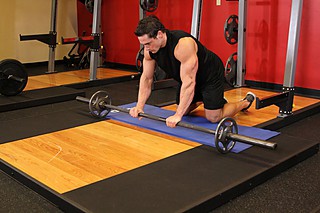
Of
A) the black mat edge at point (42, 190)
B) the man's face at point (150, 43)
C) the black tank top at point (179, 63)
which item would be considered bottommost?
the black mat edge at point (42, 190)

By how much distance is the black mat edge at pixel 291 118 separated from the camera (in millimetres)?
3295

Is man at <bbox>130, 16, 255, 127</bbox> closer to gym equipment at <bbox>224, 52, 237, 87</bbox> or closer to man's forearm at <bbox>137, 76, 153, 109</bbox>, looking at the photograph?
man's forearm at <bbox>137, 76, 153, 109</bbox>

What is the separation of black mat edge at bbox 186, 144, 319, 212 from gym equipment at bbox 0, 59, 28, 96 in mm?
2907

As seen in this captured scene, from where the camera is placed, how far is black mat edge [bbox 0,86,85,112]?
4.09 metres

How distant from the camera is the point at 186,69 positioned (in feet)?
8.73

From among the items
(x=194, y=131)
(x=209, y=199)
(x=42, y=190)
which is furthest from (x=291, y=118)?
(x=42, y=190)

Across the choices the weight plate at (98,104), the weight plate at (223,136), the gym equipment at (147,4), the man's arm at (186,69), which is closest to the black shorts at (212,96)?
the man's arm at (186,69)

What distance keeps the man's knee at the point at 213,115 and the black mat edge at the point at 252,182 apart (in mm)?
715

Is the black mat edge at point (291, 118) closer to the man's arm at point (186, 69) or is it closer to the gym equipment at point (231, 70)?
the man's arm at point (186, 69)

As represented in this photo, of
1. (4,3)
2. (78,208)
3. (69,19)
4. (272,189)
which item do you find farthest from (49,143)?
(69,19)

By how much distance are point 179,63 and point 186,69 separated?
157 mm

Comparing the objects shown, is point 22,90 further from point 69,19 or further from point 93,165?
point 69,19

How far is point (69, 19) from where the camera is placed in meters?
7.23

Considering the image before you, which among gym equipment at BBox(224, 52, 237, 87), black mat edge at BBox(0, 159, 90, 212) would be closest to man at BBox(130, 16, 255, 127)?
black mat edge at BBox(0, 159, 90, 212)
